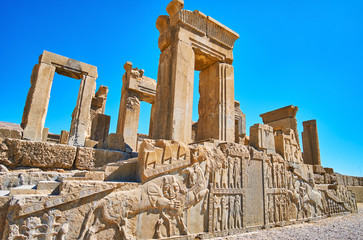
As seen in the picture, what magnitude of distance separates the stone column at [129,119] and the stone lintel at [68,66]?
159cm

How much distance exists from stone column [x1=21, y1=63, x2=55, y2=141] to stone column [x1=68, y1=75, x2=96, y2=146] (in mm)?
857

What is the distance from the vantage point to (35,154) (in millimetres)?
3920

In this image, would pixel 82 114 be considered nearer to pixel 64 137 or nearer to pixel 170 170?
pixel 64 137

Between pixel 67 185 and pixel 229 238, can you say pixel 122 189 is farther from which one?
pixel 229 238

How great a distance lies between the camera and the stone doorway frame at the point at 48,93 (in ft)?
21.2

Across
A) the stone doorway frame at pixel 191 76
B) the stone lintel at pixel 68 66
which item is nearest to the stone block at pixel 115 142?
the stone doorway frame at pixel 191 76

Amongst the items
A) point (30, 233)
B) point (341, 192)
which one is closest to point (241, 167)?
point (30, 233)

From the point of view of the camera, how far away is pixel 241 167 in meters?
4.79

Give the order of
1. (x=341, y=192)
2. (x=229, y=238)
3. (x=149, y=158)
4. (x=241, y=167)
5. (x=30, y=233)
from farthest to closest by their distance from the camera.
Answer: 1. (x=341, y=192)
2. (x=241, y=167)
3. (x=229, y=238)
4. (x=149, y=158)
5. (x=30, y=233)

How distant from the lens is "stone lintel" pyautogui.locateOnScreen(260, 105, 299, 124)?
38.2 ft

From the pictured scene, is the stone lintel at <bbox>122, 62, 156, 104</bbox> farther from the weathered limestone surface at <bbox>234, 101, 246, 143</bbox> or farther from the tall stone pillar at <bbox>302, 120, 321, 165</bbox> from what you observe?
the tall stone pillar at <bbox>302, 120, 321, 165</bbox>

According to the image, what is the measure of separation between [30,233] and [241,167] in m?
3.77

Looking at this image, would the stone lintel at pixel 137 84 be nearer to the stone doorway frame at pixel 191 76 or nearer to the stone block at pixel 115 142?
the stone doorway frame at pixel 191 76

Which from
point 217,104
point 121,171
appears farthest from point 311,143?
point 121,171
